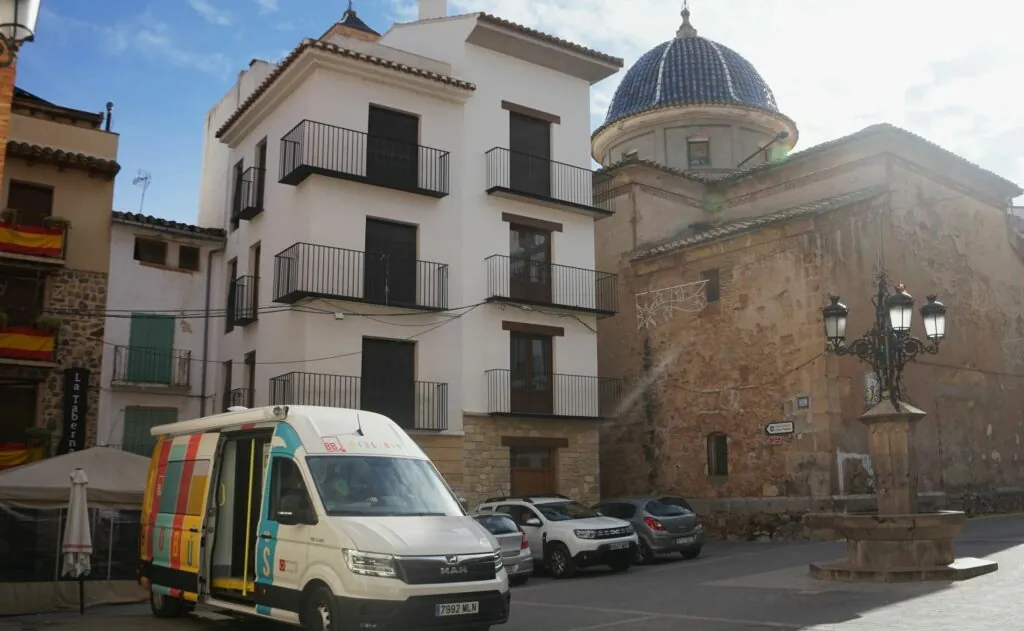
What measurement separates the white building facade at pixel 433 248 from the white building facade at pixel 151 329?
70cm

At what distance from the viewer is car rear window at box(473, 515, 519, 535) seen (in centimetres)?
1616

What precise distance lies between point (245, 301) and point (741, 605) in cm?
1603

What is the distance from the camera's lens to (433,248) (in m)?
22.9

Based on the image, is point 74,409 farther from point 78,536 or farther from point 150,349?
point 78,536

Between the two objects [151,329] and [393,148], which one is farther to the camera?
[151,329]

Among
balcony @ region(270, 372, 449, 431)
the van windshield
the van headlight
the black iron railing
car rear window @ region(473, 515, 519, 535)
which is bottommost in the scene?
car rear window @ region(473, 515, 519, 535)

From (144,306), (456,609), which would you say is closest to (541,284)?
(144,306)

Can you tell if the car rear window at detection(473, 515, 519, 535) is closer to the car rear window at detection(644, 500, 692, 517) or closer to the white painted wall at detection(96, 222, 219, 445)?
the car rear window at detection(644, 500, 692, 517)

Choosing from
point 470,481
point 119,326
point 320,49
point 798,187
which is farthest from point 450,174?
point 798,187

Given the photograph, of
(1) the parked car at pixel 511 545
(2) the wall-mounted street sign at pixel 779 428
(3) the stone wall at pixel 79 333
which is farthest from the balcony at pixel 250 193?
(2) the wall-mounted street sign at pixel 779 428

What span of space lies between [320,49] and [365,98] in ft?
5.46

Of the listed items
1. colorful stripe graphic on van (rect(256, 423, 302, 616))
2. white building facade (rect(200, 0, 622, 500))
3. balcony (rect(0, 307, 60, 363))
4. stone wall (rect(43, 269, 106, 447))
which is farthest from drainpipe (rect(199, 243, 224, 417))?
colorful stripe graphic on van (rect(256, 423, 302, 616))

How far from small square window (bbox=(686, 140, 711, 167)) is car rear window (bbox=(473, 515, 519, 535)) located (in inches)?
779

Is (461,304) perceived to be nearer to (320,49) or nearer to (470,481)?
(470,481)
